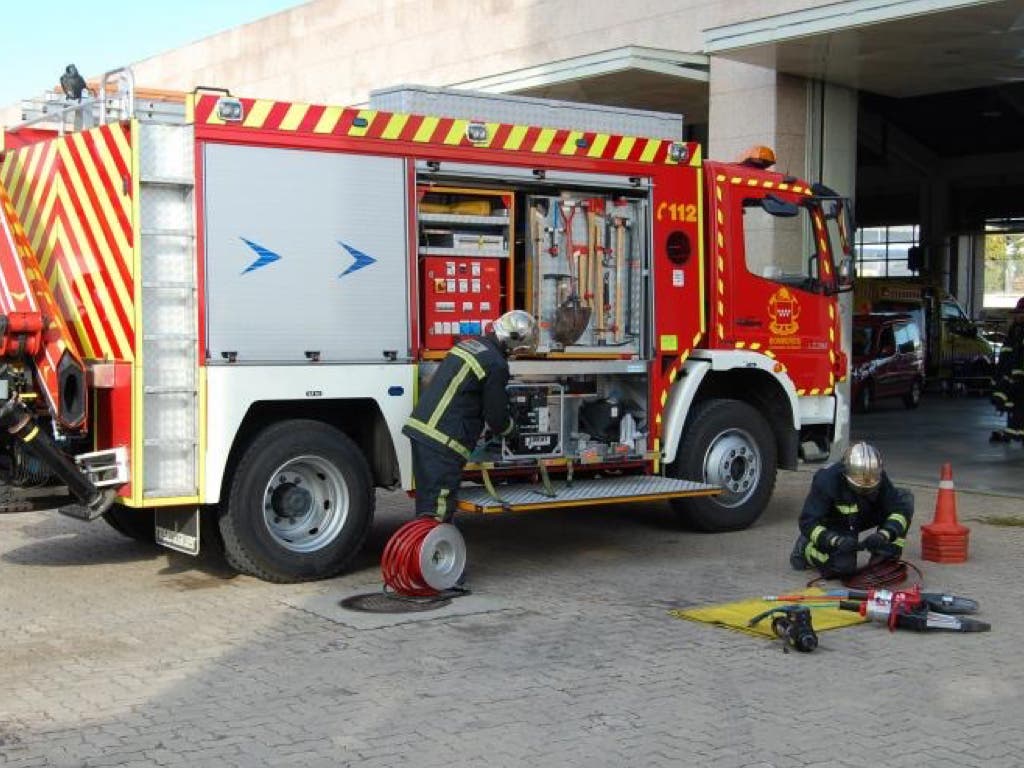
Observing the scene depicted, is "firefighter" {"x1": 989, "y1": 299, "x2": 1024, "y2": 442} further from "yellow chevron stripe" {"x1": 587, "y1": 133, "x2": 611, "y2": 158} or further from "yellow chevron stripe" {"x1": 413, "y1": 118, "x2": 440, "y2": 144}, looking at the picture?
"yellow chevron stripe" {"x1": 413, "y1": 118, "x2": 440, "y2": 144}

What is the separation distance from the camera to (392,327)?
27.9 feet

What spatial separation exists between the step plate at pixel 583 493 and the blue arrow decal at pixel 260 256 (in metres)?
1.94

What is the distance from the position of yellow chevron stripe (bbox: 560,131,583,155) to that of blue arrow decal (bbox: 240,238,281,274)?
2.34m

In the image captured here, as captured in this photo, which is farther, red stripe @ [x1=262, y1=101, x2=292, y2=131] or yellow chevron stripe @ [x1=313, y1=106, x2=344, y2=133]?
yellow chevron stripe @ [x1=313, y1=106, x2=344, y2=133]

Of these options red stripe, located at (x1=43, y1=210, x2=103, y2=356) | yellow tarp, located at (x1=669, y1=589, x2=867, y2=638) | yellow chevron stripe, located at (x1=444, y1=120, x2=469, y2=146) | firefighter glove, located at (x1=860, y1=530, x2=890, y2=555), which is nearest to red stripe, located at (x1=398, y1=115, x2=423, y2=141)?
yellow chevron stripe, located at (x1=444, y1=120, x2=469, y2=146)

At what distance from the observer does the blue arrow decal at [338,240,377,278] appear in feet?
27.2

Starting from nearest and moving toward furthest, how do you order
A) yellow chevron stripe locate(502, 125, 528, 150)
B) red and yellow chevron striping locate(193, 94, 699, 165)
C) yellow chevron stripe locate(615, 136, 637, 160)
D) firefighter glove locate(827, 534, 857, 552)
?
red and yellow chevron striping locate(193, 94, 699, 165) → firefighter glove locate(827, 534, 857, 552) → yellow chevron stripe locate(502, 125, 528, 150) → yellow chevron stripe locate(615, 136, 637, 160)

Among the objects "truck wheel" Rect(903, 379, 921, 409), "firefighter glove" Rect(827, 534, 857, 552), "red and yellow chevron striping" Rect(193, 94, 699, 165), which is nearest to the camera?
"red and yellow chevron striping" Rect(193, 94, 699, 165)

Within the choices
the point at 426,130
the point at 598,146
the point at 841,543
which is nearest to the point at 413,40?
the point at 598,146

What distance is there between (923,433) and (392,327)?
514 inches

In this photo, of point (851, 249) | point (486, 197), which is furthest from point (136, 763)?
point (851, 249)

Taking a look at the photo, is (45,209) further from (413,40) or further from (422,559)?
(413,40)

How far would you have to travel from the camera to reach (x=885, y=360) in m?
24.0

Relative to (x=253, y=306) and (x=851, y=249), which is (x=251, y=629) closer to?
(x=253, y=306)
